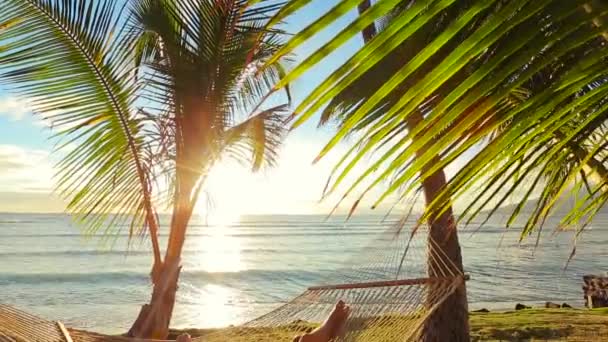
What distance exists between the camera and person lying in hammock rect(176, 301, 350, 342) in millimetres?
3143

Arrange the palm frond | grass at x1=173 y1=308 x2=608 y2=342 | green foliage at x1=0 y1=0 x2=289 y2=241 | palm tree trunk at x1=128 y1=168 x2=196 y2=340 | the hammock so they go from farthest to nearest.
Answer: grass at x1=173 y1=308 x2=608 y2=342 < palm tree trunk at x1=128 y1=168 x2=196 y2=340 < the hammock < green foliage at x1=0 y1=0 x2=289 y2=241 < the palm frond

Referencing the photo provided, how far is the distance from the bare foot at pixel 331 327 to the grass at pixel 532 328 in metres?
1.87

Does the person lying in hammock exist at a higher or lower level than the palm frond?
lower

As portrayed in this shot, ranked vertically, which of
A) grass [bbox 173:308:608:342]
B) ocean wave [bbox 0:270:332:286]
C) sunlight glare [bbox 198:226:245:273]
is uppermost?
sunlight glare [bbox 198:226:245:273]

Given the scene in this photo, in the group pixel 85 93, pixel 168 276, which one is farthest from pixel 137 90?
pixel 168 276

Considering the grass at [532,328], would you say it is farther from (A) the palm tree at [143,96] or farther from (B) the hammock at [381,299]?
(A) the palm tree at [143,96]

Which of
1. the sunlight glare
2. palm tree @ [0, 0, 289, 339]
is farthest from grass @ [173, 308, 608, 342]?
the sunlight glare

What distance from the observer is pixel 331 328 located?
10.7ft

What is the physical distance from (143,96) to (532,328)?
5.09 metres

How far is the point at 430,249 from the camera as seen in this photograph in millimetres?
3670

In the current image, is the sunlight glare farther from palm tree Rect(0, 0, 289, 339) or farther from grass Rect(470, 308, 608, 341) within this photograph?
palm tree Rect(0, 0, 289, 339)

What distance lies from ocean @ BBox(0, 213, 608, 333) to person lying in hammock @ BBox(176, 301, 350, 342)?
12.7 feet

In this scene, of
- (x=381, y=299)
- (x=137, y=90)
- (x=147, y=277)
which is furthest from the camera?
(x=147, y=277)

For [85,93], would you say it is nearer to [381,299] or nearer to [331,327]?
[331,327]
